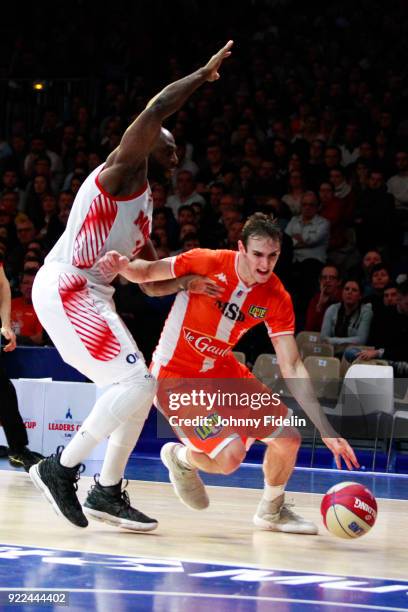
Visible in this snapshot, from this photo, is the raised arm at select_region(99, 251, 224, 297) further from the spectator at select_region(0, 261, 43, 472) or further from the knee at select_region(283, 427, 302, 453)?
the spectator at select_region(0, 261, 43, 472)

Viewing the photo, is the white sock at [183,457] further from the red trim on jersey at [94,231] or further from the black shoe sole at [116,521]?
the red trim on jersey at [94,231]

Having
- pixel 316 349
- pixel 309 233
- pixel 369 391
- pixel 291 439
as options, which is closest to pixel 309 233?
pixel 309 233

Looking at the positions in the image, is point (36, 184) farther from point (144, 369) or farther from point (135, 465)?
point (144, 369)

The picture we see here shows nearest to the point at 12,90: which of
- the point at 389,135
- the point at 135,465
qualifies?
the point at 389,135

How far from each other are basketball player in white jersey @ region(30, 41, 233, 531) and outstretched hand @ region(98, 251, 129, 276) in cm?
13

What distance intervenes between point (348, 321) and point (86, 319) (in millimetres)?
5324

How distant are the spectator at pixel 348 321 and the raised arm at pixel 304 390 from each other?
13.6 ft

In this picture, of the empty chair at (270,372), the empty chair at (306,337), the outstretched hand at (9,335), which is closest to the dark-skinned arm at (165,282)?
the outstretched hand at (9,335)

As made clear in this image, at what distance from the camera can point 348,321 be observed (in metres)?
10.2

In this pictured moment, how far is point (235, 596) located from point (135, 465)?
16.6ft

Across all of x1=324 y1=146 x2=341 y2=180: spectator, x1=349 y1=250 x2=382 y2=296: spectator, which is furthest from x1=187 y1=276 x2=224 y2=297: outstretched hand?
x1=324 y1=146 x2=341 y2=180: spectator

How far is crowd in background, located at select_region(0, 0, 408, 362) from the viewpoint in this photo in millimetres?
10914

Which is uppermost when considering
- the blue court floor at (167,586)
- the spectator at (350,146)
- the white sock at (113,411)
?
the spectator at (350,146)

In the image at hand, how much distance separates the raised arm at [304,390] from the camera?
5.42 m
